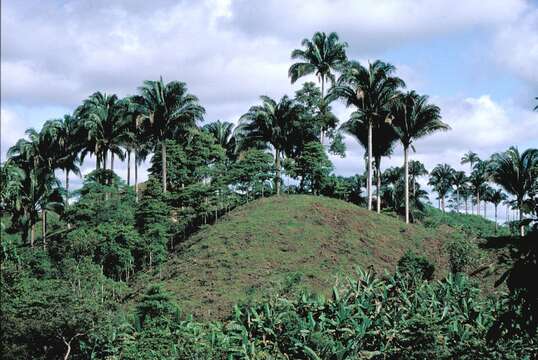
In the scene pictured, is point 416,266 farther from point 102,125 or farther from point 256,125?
point 102,125

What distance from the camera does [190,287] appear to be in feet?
→ 101

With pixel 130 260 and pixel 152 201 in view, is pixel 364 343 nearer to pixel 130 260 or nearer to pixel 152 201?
pixel 130 260

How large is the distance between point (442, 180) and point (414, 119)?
38311 millimetres

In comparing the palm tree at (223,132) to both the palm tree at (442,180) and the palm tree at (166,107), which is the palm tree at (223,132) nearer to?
the palm tree at (166,107)

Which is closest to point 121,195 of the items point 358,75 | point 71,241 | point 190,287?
point 71,241

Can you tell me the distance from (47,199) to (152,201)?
39.3 ft

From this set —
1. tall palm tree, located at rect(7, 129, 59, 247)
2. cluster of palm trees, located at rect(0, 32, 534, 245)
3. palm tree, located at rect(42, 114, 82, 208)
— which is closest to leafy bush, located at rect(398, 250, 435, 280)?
cluster of palm trees, located at rect(0, 32, 534, 245)

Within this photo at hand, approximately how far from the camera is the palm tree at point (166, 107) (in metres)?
45.2

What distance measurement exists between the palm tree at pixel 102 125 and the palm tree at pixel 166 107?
13.1ft

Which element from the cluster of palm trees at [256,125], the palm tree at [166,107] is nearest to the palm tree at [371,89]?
the cluster of palm trees at [256,125]

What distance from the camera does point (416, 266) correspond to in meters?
31.6

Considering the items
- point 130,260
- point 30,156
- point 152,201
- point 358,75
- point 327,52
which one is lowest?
point 130,260

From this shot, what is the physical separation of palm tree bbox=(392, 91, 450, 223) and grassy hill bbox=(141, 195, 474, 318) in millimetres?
5376

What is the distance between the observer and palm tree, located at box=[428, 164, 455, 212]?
76312mm
